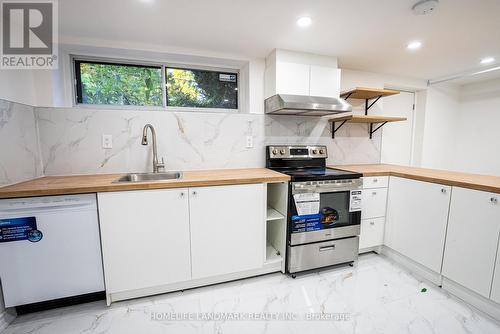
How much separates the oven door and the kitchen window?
4.26 ft

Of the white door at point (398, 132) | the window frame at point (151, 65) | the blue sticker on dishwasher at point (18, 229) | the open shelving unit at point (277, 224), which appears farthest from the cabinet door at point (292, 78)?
the blue sticker on dishwasher at point (18, 229)

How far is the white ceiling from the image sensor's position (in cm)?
137

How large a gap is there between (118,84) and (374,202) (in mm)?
2768

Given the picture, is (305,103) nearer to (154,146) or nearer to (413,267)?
(154,146)

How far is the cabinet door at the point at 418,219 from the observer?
167 cm

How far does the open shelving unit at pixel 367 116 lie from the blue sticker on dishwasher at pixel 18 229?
2.70m

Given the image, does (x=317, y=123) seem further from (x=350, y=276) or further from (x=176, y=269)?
(x=176, y=269)

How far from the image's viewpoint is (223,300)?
1.60m

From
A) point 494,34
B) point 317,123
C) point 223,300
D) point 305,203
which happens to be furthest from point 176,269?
point 494,34

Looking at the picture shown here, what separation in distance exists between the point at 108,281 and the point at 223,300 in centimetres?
83

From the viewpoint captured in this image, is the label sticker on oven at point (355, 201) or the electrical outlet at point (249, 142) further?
the electrical outlet at point (249, 142)

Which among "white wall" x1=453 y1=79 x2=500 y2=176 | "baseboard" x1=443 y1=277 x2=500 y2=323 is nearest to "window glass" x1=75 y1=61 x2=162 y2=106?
"baseboard" x1=443 y1=277 x2=500 y2=323

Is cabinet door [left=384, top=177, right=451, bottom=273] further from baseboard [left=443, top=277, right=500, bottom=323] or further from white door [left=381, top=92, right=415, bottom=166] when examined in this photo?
white door [left=381, top=92, right=415, bottom=166]

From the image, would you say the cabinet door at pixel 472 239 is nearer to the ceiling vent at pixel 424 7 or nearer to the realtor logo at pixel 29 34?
the ceiling vent at pixel 424 7
